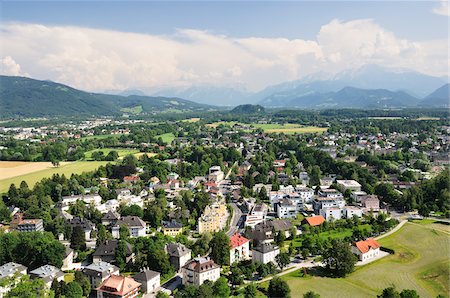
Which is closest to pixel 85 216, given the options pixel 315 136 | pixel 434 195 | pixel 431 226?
pixel 431 226

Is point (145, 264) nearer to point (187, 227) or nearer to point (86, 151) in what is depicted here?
point (187, 227)

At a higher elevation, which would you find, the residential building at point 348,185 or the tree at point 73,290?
the residential building at point 348,185

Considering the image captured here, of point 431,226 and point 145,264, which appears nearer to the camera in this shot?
point 145,264

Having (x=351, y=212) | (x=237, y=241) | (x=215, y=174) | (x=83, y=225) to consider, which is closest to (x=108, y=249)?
(x=83, y=225)

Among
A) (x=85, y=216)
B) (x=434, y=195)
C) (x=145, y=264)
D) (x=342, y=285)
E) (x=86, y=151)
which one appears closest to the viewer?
(x=342, y=285)

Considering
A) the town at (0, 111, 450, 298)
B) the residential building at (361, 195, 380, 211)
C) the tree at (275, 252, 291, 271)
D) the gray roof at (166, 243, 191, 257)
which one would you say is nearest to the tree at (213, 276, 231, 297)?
the town at (0, 111, 450, 298)

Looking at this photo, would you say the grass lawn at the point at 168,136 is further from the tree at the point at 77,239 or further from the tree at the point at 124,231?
the tree at the point at 77,239

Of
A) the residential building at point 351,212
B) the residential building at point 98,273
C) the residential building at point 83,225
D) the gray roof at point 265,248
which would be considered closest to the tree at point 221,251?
the gray roof at point 265,248

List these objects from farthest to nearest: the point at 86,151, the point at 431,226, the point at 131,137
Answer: the point at 131,137 < the point at 86,151 < the point at 431,226
